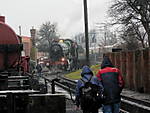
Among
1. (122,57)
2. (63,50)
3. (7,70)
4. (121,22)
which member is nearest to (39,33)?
(63,50)

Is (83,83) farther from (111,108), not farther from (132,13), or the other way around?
(132,13)

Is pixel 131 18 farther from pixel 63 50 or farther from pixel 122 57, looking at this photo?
pixel 63 50

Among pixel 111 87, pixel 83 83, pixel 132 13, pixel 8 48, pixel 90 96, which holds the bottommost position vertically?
pixel 90 96

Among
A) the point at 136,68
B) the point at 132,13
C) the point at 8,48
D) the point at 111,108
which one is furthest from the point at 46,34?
the point at 111,108

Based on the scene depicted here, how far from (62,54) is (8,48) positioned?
32.5 metres

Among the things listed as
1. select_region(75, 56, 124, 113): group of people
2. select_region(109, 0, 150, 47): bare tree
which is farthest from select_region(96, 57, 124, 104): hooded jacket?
select_region(109, 0, 150, 47): bare tree

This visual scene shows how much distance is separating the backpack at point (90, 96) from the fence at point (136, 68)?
10.5m

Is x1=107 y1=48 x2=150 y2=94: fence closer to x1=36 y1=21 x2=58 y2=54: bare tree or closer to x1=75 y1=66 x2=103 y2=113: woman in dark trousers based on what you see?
x1=75 y1=66 x2=103 y2=113: woman in dark trousers

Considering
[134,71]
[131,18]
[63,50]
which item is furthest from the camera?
[63,50]

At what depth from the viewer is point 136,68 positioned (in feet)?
64.4

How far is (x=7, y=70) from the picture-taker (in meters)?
11.6

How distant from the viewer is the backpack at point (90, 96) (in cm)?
759

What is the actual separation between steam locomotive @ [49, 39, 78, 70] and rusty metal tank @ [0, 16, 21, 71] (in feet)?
105

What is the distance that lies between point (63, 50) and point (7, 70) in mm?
32381
